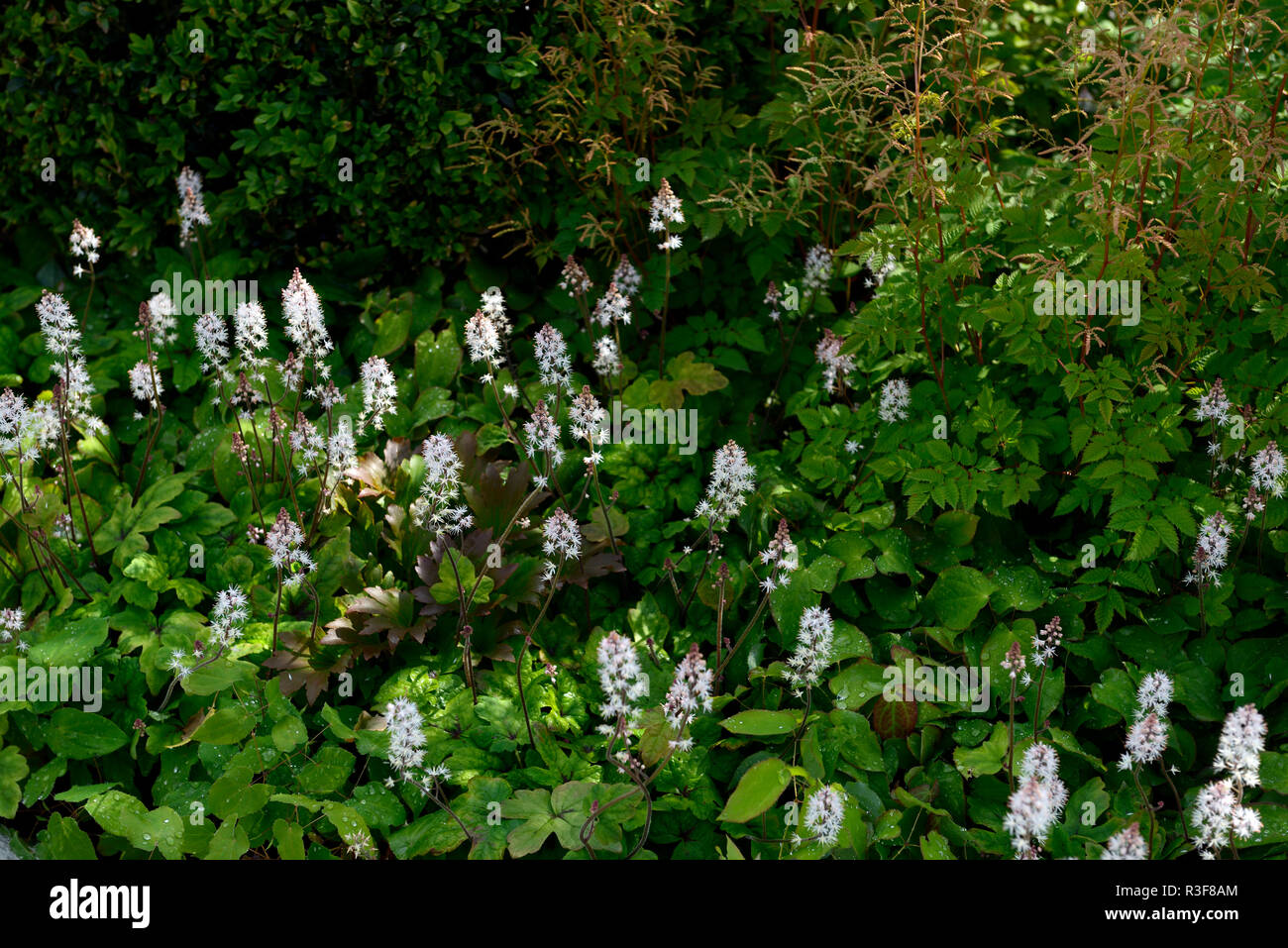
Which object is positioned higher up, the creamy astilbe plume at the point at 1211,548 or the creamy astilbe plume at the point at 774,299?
the creamy astilbe plume at the point at 774,299

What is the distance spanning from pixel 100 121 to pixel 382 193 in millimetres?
1414

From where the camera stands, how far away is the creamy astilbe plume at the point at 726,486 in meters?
3.74

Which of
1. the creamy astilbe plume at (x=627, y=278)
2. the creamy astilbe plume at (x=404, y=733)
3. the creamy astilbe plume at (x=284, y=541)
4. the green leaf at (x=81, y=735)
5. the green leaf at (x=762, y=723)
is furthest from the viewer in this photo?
the creamy astilbe plume at (x=627, y=278)

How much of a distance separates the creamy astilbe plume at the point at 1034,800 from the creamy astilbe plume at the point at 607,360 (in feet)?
7.59

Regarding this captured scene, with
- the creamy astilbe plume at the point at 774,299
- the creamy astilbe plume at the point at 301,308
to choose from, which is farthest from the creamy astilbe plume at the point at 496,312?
the creamy astilbe plume at the point at 774,299

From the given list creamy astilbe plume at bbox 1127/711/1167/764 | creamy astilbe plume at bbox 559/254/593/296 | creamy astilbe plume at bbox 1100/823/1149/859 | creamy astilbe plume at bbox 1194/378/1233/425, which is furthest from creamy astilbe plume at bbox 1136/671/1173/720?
creamy astilbe plume at bbox 559/254/593/296

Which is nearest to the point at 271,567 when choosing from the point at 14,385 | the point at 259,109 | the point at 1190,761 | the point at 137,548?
the point at 137,548

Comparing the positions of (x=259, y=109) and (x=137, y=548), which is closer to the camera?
(x=137, y=548)

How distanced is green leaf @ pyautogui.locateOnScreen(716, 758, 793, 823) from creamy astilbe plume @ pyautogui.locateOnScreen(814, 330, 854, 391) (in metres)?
1.76

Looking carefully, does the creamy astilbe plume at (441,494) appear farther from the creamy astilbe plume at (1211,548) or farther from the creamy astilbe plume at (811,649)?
the creamy astilbe plume at (1211,548)

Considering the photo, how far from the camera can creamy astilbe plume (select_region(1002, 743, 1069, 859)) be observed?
2.59 meters

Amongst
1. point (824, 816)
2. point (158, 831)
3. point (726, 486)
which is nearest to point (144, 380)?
point (158, 831)

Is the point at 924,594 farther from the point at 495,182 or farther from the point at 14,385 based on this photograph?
the point at 14,385

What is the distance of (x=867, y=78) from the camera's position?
393 centimetres
